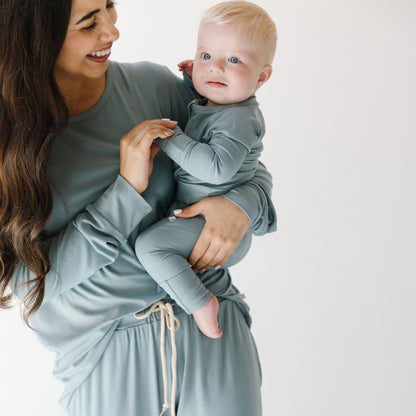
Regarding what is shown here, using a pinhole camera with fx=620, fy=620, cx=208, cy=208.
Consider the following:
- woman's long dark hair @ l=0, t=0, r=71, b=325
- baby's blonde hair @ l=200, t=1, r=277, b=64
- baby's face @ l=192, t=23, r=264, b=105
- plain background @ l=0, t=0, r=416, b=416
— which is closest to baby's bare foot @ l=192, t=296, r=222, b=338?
woman's long dark hair @ l=0, t=0, r=71, b=325

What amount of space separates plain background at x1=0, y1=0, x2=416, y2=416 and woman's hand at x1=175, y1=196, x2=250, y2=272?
58.0 inches

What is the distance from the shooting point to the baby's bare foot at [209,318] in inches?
54.1

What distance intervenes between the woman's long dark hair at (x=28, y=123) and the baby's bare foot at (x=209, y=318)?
0.35 metres

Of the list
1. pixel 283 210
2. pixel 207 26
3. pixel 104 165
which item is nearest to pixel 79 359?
pixel 104 165

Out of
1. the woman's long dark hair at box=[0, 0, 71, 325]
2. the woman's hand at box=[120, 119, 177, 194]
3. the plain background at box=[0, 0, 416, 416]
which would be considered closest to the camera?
the woman's long dark hair at box=[0, 0, 71, 325]

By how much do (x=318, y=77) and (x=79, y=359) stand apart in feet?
6.55

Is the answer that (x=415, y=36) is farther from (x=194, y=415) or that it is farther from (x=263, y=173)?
(x=194, y=415)

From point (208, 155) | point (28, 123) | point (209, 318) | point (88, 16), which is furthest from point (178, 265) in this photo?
point (88, 16)

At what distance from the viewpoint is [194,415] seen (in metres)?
1.42

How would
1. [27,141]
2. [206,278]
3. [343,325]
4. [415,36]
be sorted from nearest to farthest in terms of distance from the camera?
[27,141], [206,278], [343,325], [415,36]

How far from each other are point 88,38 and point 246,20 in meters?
0.35

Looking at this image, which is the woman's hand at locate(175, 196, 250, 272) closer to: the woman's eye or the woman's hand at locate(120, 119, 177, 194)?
the woman's hand at locate(120, 119, 177, 194)

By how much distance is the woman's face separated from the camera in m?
1.22

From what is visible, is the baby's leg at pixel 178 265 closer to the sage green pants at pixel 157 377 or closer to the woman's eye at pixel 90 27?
the sage green pants at pixel 157 377
